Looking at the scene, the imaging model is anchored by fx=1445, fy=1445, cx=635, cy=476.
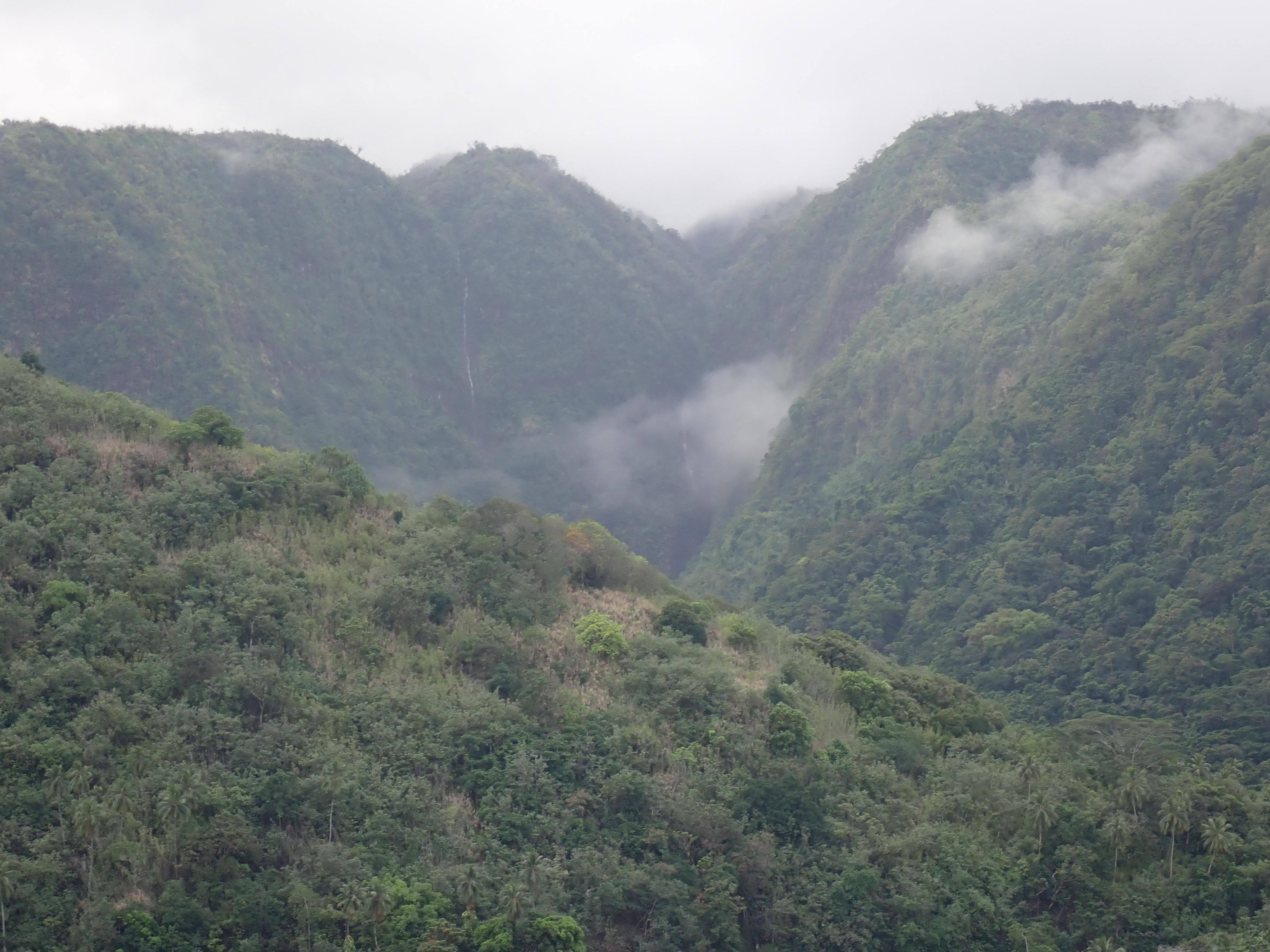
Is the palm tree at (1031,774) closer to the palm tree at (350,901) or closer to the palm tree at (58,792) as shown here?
the palm tree at (350,901)

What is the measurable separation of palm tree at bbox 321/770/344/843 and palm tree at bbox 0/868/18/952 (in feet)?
25.9

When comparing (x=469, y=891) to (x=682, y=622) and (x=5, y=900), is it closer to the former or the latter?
(x=5, y=900)

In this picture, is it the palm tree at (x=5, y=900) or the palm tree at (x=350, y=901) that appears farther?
the palm tree at (x=350, y=901)

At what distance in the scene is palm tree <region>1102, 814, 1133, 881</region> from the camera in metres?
43.1

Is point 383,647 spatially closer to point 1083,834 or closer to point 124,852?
point 124,852

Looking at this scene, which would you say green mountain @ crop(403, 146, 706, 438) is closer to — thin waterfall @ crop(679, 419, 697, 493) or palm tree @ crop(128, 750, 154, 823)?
thin waterfall @ crop(679, 419, 697, 493)

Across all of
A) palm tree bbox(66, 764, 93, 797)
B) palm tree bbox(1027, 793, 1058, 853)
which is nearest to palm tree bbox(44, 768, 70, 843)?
palm tree bbox(66, 764, 93, 797)

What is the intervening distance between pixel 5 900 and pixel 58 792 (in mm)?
3427

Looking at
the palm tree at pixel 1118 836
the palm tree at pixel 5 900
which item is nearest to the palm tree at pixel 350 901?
the palm tree at pixel 5 900

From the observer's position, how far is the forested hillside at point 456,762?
120ft

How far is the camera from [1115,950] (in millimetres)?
40406

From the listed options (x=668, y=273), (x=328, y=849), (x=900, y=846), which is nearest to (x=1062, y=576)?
(x=900, y=846)

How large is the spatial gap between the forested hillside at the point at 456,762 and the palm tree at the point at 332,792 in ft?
0.25

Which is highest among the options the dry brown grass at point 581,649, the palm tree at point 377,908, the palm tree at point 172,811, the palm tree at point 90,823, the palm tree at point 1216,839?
the dry brown grass at point 581,649
